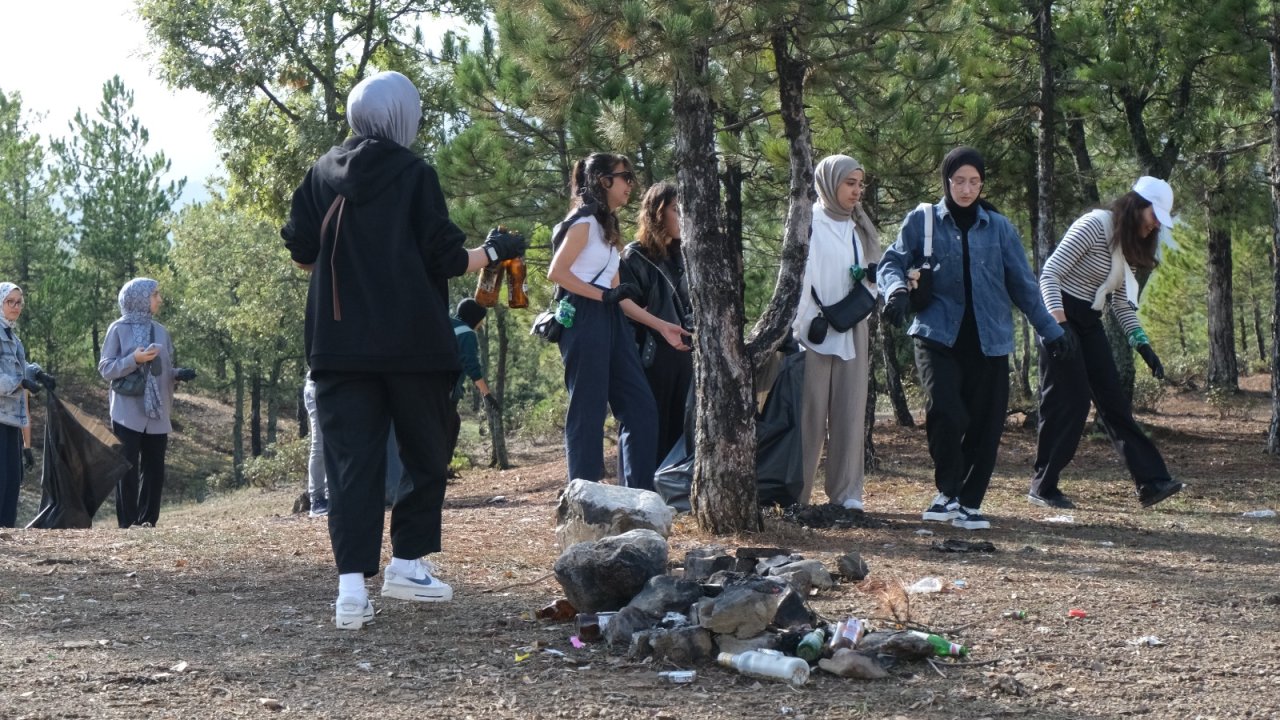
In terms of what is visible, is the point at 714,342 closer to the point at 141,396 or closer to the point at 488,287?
the point at 488,287

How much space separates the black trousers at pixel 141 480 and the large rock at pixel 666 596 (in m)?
6.11

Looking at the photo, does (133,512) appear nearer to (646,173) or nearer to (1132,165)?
(646,173)

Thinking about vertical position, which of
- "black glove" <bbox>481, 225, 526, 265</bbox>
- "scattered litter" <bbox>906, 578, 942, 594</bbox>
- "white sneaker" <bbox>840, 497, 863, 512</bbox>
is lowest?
"scattered litter" <bbox>906, 578, 942, 594</bbox>

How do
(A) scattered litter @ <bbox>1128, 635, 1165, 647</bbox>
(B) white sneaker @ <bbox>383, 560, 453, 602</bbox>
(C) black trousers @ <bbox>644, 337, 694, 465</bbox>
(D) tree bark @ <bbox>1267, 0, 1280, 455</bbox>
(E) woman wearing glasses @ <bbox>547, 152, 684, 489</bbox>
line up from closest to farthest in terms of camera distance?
(A) scattered litter @ <bbox>1128, 635, 1165, 647</bbox>, (B) white sneaker @ <bbox>383, 560, 453, 602</bbox>, (E) woman wearing glasses @ <bbox>547, 152, 684, 489</bbox>, (C) black trousers @ <bbox>644, 337, 694, 465</bbox>, (D) tree bark @ <bbox>1267, 0, 1280, 455</bbox>

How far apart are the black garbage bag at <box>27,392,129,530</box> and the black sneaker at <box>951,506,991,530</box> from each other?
5873mm

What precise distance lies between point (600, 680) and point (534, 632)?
694 mm

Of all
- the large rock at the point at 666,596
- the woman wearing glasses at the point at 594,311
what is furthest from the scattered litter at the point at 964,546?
the large rock at the point at 666,596

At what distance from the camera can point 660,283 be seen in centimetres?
757

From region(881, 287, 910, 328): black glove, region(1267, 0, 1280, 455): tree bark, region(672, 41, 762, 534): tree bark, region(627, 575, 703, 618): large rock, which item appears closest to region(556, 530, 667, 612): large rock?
region(627, 575, 703, 618): large rock

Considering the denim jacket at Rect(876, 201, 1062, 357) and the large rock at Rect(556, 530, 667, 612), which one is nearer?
the large rock at Rect(556, 530, 667, 612)

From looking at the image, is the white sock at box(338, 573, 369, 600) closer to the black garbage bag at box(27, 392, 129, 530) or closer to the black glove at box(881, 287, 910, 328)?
the black glove at box(881, 287, 910, 328)

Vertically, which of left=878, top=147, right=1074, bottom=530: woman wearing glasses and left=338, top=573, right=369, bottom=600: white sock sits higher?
left=878, top=147, right=1074, bottom=530: woman wearing glasses

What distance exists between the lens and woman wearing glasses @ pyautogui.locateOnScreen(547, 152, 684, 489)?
6.50 m

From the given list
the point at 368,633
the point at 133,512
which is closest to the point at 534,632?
the point at 368,633
